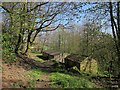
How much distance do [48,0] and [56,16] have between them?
1180 millimetres

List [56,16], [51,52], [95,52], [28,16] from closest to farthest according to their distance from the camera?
[95,52], [28,16], [56,16], [51,52]

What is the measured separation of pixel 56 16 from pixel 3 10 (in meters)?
2.92

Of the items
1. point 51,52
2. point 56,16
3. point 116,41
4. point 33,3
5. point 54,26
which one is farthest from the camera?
point 51,52

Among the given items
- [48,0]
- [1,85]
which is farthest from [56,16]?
[1,85]

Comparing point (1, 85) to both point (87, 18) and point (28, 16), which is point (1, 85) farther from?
point (87, 18)

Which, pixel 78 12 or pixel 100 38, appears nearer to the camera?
pixel 78 12

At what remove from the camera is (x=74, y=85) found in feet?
20.1

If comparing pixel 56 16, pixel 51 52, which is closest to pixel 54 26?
pixel 56 16

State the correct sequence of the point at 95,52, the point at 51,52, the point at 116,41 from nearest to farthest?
the point at 116,41 → the point at 95,52 → the point at 51,52

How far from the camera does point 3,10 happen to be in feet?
18.7

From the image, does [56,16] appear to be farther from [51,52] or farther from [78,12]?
[51,52]

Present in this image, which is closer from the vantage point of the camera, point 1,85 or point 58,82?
point 1,85

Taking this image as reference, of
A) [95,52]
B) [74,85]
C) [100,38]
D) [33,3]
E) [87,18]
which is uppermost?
[33,3]

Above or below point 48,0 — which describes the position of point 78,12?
below
